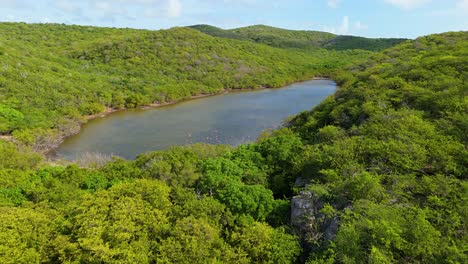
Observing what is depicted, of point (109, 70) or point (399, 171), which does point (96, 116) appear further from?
point (399, 171)

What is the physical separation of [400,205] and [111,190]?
1626cm

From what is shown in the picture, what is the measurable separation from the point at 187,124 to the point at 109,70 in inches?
1505

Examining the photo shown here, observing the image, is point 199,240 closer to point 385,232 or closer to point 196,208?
point 196,208

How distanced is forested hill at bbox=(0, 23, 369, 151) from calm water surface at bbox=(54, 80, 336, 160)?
4179mm

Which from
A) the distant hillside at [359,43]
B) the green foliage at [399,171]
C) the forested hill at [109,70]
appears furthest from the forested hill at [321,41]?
the green foliage at [399,171]

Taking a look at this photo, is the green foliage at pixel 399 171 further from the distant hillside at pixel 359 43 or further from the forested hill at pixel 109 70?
the distant hillside at pixel 359 43

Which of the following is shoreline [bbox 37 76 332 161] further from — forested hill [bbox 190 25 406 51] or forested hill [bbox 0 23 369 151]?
forested hill [bbox 190 25 406 51]

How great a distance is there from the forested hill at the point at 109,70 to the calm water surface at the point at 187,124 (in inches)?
165

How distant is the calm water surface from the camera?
47072 mm

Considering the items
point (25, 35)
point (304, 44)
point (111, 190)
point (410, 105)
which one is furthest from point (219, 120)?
point (304, 44)

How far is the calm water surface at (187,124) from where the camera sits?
47.1 metres

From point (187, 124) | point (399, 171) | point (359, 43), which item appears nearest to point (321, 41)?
point (359, 43)

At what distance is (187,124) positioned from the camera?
56.9 m

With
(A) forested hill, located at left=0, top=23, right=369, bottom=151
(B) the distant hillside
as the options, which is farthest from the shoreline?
(B) the distant hillside
